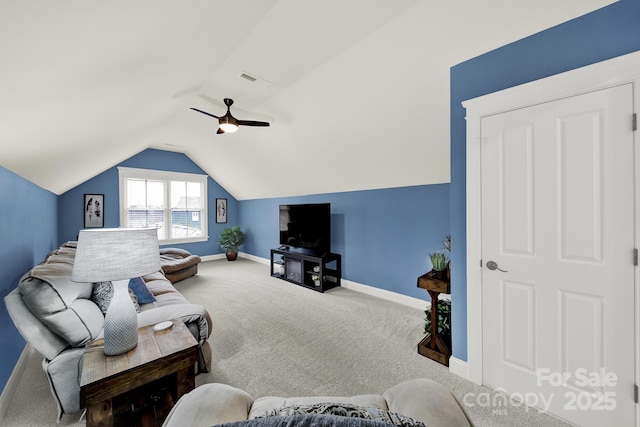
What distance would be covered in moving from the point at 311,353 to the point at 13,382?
7.35ft

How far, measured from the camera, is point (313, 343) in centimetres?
255

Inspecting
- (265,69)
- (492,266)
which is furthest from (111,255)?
(492,266)

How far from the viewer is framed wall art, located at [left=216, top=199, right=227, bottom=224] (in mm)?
7102

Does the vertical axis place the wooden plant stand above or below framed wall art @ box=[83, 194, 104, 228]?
below

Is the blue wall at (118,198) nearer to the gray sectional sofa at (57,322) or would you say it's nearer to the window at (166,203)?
the window at (166,203)

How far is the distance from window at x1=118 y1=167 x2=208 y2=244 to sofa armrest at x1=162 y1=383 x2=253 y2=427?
20.6 feet

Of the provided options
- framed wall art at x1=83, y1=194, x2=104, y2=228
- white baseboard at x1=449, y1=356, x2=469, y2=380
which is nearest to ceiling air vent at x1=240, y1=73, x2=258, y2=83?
white baseboard at x1=449, y1=356, x2=469, y2=380

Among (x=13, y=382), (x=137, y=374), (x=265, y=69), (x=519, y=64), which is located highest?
(x=265, y=69)

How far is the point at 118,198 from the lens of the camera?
18.5ft

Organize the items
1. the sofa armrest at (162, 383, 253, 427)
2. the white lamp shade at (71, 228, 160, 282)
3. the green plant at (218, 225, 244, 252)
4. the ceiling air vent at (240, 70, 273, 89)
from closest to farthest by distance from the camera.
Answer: the sofa armrest at (162, 383, 253, 427), the white lamp shade at (71, 228, 160, 282), the ceiling air vent at (240, 70, 273, 89), the green plant at (218, 225, 244, 252)

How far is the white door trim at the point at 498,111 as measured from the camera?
138 cm

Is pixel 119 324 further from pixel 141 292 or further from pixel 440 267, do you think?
pixel 440 267

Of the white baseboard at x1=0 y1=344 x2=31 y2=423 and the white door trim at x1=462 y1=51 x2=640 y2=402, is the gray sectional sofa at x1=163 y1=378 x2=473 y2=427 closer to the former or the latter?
the white door trim at x1=462 y1=51 x2=640 y2=402

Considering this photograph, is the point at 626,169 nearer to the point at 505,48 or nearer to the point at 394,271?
the point at 505,48
